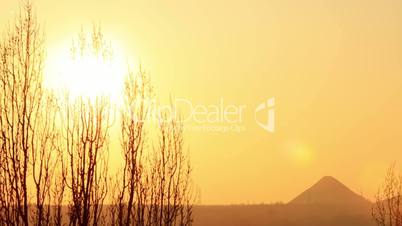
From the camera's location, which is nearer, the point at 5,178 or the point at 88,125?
the point at 5,178

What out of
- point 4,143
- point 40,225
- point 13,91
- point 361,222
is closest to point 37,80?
point 13,91

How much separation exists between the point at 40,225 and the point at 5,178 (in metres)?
1.30

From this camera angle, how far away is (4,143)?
15.2 meters

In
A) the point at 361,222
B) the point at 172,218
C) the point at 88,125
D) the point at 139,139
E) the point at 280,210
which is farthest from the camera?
the point at 280,210

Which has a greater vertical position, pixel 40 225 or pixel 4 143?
pixel 4 143

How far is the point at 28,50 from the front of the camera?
1578 cm

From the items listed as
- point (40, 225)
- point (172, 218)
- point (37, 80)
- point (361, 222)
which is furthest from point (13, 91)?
point (361, 222)

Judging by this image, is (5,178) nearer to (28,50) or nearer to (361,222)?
(28,50)

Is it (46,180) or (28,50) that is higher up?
(28,50)

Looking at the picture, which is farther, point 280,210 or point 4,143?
point 280,210

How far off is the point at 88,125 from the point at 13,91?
1879 millimetres

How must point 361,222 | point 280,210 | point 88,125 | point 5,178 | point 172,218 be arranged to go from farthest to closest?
point 280,210 < point 361,222 < point 172,218 < point 88,125 < point 5,178

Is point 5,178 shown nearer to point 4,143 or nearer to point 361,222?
point 4,143

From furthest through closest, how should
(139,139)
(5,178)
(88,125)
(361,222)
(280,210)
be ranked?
1. (280,210)
2. (361,222)
3. (139,139)
4. (88,125)
5. (5,178)
